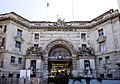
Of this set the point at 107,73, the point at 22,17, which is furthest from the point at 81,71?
the point at 22,17

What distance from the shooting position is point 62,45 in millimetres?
31328

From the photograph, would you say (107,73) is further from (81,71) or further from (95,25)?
(95,25)

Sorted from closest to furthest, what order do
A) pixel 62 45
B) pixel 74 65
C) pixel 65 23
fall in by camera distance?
pixel 74 65 < pixel 62 45 < pixel 65 23

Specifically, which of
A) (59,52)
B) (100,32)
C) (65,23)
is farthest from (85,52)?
(65,23)

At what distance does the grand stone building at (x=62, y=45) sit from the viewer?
87.4 ft

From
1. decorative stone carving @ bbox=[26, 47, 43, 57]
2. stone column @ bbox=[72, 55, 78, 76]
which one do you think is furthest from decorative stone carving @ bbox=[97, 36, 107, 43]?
decorative stone carving @ bbox=[26, 47, 43, 57]

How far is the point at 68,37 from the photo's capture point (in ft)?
103

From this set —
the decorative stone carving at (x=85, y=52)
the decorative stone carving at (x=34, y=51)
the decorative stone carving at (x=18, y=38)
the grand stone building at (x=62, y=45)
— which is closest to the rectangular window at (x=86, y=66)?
the grand stone building at (x=62, y=45)

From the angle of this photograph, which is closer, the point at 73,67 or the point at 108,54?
the point at 108,54

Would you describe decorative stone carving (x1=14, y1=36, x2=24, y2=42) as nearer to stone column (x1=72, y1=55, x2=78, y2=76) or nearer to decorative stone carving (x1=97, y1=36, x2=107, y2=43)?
stone column (x1=72, y1=55, x2=78, y2=76)

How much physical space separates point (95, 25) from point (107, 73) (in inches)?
377

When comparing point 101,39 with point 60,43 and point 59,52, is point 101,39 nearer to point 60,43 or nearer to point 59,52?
point 60,43

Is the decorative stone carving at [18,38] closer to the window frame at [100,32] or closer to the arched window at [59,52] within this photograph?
the arched window at [59,52]

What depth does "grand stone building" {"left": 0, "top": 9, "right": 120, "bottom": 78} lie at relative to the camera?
2664 centimetres
